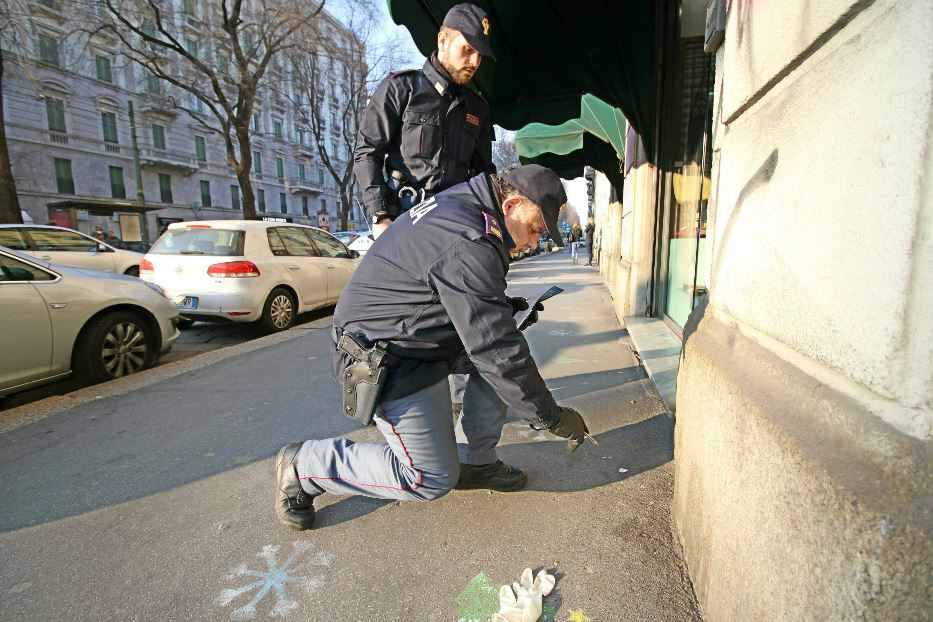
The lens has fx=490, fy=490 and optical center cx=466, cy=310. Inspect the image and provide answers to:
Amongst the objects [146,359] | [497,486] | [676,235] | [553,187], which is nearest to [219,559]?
[497,486]

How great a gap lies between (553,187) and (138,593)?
84.5 inches

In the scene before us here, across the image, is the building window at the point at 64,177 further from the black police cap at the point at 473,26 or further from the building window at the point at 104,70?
the black police cap at the point at 473,26

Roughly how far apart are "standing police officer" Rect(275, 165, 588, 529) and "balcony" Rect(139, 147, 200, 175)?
3701 centimetres

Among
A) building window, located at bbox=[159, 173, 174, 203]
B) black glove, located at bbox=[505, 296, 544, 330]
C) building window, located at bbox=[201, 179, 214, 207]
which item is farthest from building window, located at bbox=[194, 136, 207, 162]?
black glove, located at bbox=[505, 296, 544, 330]

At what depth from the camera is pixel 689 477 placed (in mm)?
1847

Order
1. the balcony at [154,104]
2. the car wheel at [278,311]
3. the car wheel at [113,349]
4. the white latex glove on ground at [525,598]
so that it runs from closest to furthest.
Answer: the white latex glove on ground at [525,598]
the car wheel at [113,349]
the car wheel at [278,311]
the balcony at [154,104]

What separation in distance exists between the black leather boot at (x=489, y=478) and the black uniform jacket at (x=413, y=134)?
4.51 ft

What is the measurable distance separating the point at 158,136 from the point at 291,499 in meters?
39.6

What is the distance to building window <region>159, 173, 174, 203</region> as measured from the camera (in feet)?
111

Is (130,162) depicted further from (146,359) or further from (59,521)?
(59,521)

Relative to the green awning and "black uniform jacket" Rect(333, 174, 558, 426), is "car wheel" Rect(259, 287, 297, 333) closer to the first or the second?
the green awning

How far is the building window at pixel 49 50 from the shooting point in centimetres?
2558

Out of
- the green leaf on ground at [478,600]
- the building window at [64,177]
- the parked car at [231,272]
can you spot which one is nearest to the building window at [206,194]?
the building window at [64,177]

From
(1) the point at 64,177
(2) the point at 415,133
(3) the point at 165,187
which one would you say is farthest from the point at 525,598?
→ (3) the point at 165,187
